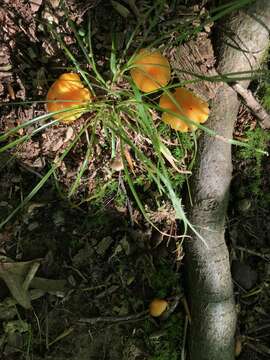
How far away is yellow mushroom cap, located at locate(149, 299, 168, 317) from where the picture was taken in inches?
92.0

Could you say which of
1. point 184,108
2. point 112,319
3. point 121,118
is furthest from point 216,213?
point 112,319

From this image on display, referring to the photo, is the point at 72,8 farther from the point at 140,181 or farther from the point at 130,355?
the point at 130,355

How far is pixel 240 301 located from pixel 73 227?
41.8 inches

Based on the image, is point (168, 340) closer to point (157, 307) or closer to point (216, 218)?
point (157, 307)

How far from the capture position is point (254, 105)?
236 centimetres

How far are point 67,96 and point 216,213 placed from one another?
39.6 inches

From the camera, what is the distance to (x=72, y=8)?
2.39 metres

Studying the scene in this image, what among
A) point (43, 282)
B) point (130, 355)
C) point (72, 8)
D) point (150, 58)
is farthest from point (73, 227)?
point (72, 8)

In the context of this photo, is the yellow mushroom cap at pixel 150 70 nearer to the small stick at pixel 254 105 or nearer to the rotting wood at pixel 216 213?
the rotting wood at pixel 216 213

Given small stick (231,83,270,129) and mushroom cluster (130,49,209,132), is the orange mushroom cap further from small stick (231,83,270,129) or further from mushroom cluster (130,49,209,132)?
small stick (231,83,270,129)

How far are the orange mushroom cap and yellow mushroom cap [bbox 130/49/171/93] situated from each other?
3.5 inches

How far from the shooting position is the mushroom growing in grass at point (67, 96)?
212 cm

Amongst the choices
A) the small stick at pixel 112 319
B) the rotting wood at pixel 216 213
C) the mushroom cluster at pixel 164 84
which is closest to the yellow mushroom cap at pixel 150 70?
the mushroom cluster at pixel 164 84

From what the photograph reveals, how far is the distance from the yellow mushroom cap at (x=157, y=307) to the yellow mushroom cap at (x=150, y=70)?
1149 mm
